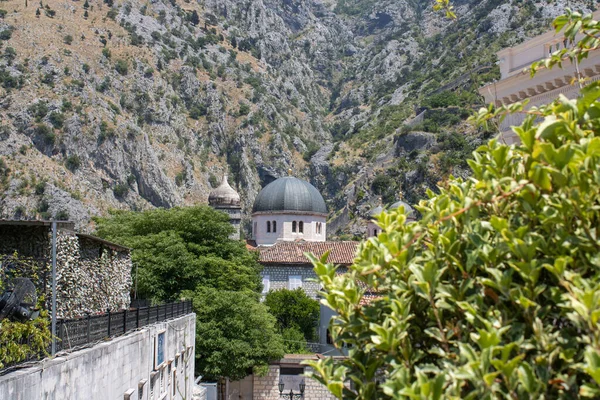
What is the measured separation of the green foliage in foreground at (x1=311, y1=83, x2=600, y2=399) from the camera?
4723mm

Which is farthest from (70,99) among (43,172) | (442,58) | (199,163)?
(442,58)

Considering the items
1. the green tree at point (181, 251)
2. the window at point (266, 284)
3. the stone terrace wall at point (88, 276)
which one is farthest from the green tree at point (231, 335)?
the window at point (266, 284)

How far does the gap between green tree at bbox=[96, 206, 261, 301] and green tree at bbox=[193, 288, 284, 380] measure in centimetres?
187

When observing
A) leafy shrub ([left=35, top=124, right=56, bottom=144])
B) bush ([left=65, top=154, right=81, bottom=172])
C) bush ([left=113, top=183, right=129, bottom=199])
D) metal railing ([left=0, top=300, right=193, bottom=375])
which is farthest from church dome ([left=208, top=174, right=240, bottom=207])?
metal railing ([left=0, top=300, right=193, bottom=375])

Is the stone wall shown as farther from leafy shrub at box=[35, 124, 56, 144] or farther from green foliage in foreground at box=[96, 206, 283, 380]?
leafy shrub at box=[35, 124, 56, 144]

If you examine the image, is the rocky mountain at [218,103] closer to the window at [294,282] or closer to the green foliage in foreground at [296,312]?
the window at [294,282]

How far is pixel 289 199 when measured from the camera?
212 feet

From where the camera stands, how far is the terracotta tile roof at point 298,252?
56719mm

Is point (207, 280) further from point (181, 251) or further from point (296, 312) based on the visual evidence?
point (296, 312)

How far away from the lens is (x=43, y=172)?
94.6 metres

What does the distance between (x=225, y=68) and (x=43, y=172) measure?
4950 cm

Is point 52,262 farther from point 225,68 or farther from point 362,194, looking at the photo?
point 225,68

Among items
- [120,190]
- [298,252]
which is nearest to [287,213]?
[298,252]

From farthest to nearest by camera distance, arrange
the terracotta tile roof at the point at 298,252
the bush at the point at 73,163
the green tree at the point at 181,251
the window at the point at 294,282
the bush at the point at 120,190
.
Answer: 1. the bush at the point at 120,190
2. the bush at the point at 73,163
3. the terracotta tile roof at the point at 298,252
4. the window at the point at 294,282
5. the green tree at the point at 181,251
